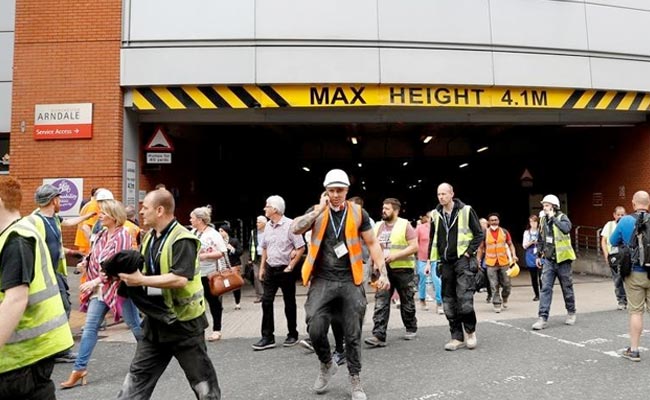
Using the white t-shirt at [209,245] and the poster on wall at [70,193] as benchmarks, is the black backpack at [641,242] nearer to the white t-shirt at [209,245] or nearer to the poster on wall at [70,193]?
the white t-shirt at [209,245]

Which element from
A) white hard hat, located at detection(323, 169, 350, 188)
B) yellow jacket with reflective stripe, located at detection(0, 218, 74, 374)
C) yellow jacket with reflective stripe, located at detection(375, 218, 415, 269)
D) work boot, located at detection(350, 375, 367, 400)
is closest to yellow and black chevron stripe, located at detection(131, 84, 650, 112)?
yellow jacket with reflective stripe, located at detection(375, 218, 415, 269)

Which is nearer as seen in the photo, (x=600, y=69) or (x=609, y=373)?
(x=609, y=373)

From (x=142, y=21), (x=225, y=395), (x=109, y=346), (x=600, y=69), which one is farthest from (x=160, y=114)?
(x=600, y=69)

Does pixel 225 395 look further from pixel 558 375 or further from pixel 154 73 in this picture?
pixel 154 73

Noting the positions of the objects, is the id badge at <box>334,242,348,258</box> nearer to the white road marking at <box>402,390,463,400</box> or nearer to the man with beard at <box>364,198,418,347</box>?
the white road marking at <box>402,390,463,400</box>

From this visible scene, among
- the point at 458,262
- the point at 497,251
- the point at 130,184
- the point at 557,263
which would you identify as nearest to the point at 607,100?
the point at 497,251

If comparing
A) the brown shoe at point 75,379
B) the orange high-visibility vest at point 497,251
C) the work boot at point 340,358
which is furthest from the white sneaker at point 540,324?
the brown shoe at point 75,379

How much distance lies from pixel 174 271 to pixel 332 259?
5.77ft

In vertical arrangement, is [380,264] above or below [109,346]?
above

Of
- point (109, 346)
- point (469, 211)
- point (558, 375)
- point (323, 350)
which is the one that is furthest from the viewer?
point (109, 346)

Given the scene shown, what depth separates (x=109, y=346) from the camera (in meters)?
6.71

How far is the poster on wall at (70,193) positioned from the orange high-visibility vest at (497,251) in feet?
26.4

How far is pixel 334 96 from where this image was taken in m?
10.5

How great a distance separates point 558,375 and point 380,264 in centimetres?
222
